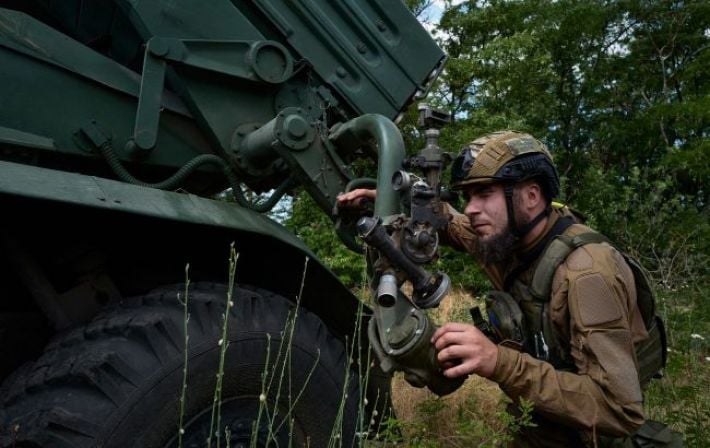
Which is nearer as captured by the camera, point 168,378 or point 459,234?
point 168,378

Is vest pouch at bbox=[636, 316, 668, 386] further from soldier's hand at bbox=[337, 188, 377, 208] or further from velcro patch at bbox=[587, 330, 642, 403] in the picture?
soldier's hand at bbox=[337, 188, 377, 208]

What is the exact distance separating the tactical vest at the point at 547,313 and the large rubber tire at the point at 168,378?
719mm

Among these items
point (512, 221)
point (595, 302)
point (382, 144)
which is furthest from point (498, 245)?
point (382, 144)

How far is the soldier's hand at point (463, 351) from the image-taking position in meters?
2.40

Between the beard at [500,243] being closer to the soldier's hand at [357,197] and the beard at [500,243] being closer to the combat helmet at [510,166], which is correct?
the combat helmet at [510,166]

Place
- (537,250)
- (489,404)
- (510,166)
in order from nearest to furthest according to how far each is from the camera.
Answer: (510,166) < (537,250) < (489,404)

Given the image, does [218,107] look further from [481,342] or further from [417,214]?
[481,342]

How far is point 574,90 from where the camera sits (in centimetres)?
2266

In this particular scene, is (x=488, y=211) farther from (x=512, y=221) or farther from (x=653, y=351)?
(x=653, y=351)

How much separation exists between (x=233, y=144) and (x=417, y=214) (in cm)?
122

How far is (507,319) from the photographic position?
9.64 ft

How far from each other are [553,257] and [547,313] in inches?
9.1

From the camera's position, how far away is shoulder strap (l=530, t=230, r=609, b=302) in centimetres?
273

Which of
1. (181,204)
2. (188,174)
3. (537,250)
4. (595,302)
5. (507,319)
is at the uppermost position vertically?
(188,174)
